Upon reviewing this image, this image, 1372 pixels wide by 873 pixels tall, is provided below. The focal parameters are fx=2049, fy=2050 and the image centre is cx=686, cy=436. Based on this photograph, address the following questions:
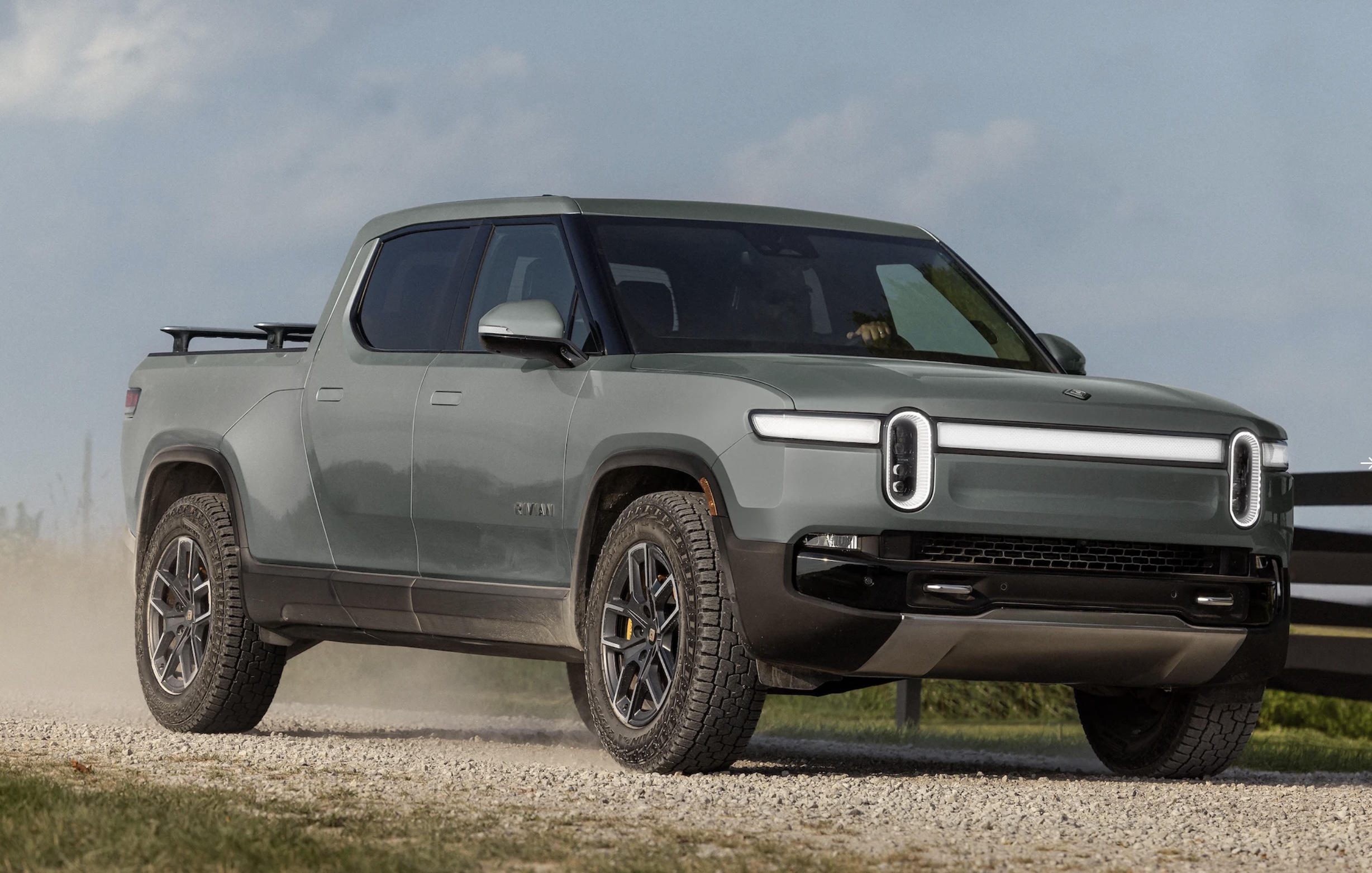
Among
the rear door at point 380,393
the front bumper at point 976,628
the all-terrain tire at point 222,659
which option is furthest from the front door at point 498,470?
the all-terrain tire at point 222,659

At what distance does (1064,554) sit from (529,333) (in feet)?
6.60

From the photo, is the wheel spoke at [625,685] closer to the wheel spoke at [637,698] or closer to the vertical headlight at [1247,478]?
the wheel spoke at [637,698]

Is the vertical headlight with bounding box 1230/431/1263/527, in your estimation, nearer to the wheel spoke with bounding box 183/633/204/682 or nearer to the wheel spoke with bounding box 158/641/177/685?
the wheel spoke with bounding box 183/633/204/682

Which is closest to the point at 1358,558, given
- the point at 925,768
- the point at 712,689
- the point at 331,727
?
the point at 925,768

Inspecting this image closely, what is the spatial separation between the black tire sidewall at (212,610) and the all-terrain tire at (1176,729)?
3.73 m

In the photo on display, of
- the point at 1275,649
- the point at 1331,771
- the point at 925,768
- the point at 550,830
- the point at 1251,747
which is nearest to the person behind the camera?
the point at 550,830

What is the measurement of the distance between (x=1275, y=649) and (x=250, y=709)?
14.4 feet

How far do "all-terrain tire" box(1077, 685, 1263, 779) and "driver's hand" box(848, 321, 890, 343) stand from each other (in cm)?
169

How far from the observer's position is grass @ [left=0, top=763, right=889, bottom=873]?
507cm

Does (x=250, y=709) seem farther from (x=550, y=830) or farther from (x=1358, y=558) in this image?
(x=1358, y=558)

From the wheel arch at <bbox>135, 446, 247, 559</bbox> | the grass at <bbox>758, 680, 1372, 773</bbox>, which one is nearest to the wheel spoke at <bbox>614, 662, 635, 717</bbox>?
the wheel arch at <bbox>135, 446, 247, 559</bbox>

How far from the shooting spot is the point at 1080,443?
685cm

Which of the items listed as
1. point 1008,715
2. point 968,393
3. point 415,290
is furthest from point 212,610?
point 1008,715

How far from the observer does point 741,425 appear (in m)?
6.69
